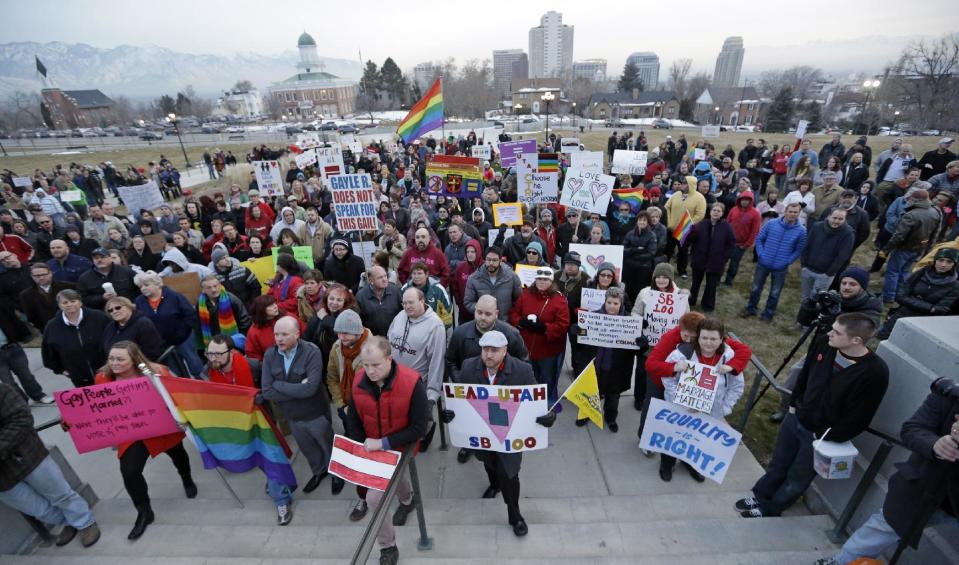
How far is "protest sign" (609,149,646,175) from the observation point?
14.8 metres

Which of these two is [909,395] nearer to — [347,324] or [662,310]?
[662,310]

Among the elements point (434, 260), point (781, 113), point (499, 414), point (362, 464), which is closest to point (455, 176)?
point (434, 260)

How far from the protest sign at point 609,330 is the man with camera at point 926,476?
242cm

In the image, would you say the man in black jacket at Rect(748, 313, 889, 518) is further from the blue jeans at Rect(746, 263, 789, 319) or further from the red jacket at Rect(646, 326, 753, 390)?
the blue jeans at Rect(746, 263, 789, 319)

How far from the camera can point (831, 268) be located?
711 cm

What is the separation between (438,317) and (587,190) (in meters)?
5.70

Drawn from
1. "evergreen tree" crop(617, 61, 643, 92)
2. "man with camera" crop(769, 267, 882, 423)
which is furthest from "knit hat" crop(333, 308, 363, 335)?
"evergreen tree" crop(617, 61, 643, 92)

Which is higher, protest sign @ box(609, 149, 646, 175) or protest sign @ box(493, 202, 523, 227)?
protest sign @ box(609, 149, 646, 175)

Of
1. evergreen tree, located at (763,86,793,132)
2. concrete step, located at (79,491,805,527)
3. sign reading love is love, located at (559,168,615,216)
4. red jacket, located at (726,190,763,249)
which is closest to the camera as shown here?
concrete step, located at (79,491,805,527)

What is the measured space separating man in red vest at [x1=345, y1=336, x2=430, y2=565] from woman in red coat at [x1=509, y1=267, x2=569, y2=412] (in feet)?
6.54

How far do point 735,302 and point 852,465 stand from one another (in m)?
5.88

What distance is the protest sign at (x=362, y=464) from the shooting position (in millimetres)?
3551

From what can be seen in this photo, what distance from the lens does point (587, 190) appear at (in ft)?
31.0

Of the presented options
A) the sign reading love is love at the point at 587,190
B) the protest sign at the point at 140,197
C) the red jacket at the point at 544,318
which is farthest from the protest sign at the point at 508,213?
the protest sign at the point at 140,197
